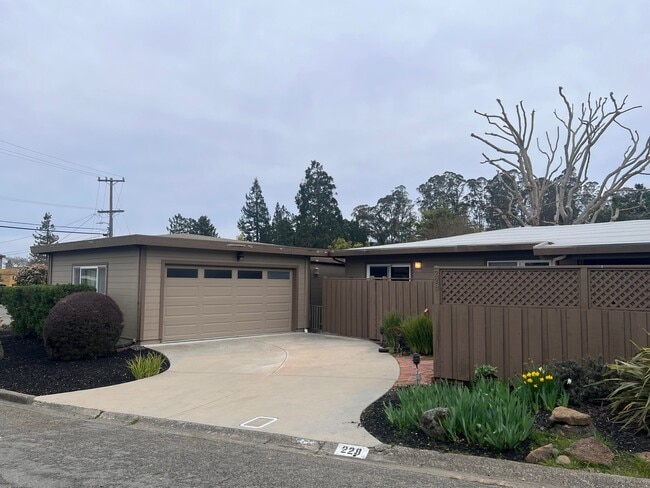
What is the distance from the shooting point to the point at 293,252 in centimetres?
1609

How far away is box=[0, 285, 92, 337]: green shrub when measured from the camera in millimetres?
12984

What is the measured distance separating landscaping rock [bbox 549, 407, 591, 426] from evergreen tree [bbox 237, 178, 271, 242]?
4919cm

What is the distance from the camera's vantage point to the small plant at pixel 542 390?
A: 629cm

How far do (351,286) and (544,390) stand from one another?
29.0 feet

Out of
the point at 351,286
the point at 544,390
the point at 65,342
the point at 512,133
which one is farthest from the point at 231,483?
the point at 512,133

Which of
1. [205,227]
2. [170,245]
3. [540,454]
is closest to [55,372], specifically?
[170,245]

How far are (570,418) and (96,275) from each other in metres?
13.0

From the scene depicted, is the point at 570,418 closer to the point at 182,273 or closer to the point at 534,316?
the point at 534,316

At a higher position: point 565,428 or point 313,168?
point 313,168

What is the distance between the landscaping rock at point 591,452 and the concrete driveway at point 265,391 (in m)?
1.98

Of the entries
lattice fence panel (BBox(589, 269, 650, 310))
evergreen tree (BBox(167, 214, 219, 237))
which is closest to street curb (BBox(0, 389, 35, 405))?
lattice fence panel (BBox(589, 269, 650, 310))

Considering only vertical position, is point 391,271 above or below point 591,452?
above

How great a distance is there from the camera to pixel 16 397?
27.3 ft

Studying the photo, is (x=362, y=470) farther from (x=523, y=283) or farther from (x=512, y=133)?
(x=512, y=133)
